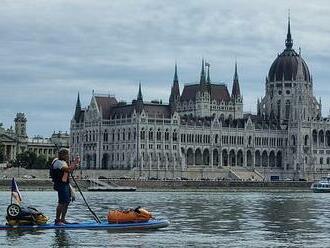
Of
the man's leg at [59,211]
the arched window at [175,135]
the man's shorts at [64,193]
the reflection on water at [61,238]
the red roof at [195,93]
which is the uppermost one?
the red roof at [195,93]

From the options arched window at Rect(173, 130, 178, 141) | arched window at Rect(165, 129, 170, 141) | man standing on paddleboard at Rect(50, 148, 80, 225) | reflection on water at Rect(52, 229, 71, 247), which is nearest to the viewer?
reflection on water at Rect(52, 229, 71, 247)

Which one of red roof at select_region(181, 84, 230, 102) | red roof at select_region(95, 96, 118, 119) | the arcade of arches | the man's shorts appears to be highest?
red roof at select_region(181, 84, 230, 102)

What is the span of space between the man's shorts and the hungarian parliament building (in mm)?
133951

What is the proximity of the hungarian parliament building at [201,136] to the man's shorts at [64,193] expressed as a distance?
134 metres

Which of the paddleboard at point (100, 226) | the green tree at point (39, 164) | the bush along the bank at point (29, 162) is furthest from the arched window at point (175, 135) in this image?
the paddleboard at point (100, 226)

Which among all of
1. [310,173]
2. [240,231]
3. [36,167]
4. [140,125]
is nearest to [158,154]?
[140,125]

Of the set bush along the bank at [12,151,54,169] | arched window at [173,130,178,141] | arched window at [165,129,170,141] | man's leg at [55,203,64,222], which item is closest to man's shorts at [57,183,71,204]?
man's leg at [55,203,64,222]

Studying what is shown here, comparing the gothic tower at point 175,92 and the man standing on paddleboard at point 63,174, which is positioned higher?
the gothic tower at point 175,92

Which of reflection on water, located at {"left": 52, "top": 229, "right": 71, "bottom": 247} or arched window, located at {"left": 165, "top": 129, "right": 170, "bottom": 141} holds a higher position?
arched window, located at {"left": 165, "top": 129, "right": 170, "bottom": 141}

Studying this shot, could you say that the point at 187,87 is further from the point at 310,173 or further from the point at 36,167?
the point at 36,167

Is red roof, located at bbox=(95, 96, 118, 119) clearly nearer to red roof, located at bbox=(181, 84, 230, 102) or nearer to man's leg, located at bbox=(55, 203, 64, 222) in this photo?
red roof, located at bbox=(181, 84, 230, 102)

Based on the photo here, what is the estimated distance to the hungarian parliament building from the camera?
171500mm

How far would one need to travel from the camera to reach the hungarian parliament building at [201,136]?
563ft

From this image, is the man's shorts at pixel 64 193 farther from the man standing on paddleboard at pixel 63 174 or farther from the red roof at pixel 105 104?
the red roof at pixel 105 104
